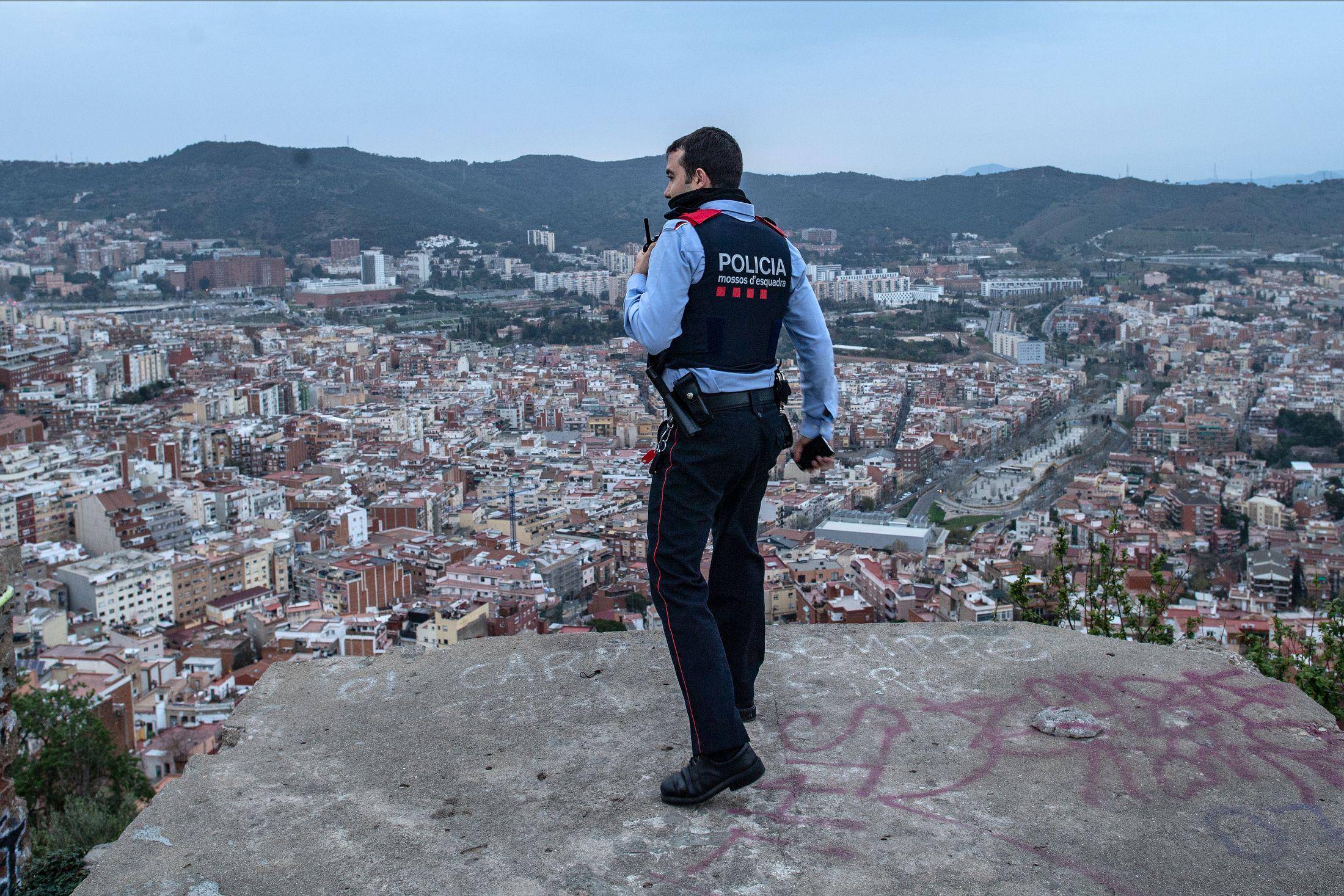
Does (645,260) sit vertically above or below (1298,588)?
above

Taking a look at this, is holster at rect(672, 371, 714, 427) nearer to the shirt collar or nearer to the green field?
the shirt collar

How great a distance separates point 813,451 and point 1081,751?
0.54 metres

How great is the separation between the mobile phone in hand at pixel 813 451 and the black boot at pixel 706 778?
437 millimetres

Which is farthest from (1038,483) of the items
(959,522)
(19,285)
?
(19,285)

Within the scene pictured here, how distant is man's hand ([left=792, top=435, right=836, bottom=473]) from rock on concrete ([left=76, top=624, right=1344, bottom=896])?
353mm

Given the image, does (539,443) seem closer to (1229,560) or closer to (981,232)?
(1229,560)

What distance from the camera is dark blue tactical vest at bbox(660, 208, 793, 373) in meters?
1.52

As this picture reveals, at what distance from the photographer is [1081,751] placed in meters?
1.65

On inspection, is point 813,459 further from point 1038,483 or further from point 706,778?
point 1038,483

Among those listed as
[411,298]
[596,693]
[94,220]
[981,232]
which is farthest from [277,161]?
[596,693]

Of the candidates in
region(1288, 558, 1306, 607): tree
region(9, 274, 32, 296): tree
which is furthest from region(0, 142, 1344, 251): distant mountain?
region(1288, 558, 1306, 607): tree

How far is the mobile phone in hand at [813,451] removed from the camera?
175cm

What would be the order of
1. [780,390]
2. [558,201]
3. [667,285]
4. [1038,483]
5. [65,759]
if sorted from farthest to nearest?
[558,201] → [1038,483] → [65,759] → [780,390] → [667,285]

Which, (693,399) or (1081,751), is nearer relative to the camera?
(693,399)
